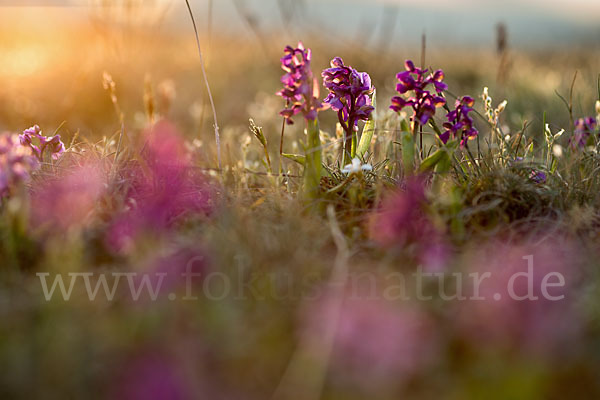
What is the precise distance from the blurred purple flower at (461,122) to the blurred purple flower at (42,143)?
1431 millimetres

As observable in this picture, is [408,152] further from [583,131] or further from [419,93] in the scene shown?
[583,131]

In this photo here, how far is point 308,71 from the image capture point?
1.91 metres

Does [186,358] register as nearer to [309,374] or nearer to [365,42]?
[309,374]

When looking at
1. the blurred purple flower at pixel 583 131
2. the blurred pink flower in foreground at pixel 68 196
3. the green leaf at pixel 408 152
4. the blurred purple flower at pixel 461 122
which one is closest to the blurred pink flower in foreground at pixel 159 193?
the blurred pink flower in foreground at pixel 68 196

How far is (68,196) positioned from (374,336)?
1070 mm

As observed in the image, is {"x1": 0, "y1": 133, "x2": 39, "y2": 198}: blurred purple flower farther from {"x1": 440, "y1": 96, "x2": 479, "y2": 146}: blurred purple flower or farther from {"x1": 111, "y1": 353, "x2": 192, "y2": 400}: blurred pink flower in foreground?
{"x1": 440, "y1": 96, "x2": 479, "y2": 146}: blurred purple flower

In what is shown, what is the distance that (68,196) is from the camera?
69.8 inches

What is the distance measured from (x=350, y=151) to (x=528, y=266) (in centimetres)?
88

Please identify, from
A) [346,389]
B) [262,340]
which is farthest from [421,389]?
[262,340]

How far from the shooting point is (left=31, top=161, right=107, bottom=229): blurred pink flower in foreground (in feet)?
5.55

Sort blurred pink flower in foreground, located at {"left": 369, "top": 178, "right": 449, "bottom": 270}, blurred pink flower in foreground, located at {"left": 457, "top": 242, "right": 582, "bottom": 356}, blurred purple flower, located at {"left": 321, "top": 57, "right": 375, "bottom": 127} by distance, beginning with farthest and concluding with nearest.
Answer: blurred purple flower, located at {"left": 321, "top": 57, "right": 375, "bottom": 127}
blurred pink flower in foreground, located at {"left": 369, "top": 178, "right": 449, "bottom": 270}
blurred pink flower in foreground, located at {"left": 457, "top": 242, "right": 582, "bottom": 356}

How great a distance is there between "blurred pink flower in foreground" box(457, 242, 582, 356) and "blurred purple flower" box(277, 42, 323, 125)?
28.9 inches

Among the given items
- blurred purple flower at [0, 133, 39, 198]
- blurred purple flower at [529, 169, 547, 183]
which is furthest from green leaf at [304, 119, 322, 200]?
blurred purple flower at [0, 133, 39, 198]

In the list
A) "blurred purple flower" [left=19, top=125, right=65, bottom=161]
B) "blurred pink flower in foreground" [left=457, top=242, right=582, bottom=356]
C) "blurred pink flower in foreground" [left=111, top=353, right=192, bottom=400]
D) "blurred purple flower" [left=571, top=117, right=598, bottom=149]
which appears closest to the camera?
"blurred pink flower in foreground" [left=111, top=353, right=192, bottom=400]
